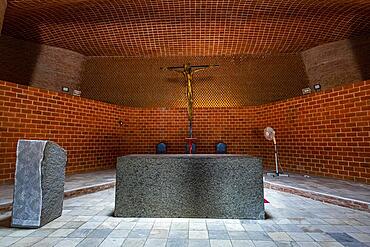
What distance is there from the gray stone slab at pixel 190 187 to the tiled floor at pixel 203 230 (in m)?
0.12

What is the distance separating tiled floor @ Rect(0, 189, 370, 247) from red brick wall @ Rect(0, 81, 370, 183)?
6.33 ft

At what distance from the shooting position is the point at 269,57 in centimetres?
634

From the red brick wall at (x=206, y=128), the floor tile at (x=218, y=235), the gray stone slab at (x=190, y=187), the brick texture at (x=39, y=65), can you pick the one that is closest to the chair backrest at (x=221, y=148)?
the red brick wall at (x=206, y=128)

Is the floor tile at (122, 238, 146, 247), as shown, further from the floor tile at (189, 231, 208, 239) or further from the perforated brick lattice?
the perforated brick lattice

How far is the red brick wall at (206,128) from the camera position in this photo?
3.93 m

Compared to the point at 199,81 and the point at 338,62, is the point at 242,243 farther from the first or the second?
the point at 338,62

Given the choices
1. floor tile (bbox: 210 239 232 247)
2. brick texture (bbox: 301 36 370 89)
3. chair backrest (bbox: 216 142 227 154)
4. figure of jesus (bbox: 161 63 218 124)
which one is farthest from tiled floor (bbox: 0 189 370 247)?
brick texture (bbox: 301 36 370 89)

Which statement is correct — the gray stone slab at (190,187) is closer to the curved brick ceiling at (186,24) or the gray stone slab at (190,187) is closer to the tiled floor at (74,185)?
the tiled floor at (74,185)

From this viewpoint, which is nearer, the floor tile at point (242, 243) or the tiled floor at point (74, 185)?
the floor tile at point (242, 243)

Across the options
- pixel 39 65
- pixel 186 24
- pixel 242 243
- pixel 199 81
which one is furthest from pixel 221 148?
pixel 39 65

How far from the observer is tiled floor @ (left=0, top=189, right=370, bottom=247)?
74.3 inches

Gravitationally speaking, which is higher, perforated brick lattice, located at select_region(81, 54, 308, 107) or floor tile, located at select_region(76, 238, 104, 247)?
perforated brick lattice, located at select_region(81, 54, 308, 107)

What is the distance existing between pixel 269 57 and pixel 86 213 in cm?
623

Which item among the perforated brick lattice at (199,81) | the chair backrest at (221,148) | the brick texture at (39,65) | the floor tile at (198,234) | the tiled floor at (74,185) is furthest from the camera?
the perforated brick lattice at (199,81)
